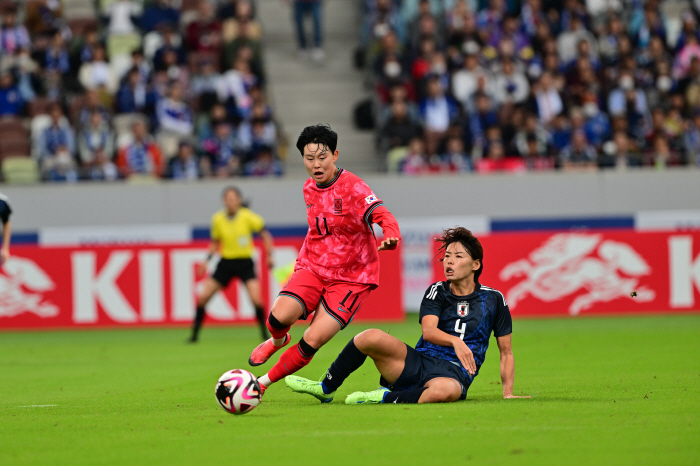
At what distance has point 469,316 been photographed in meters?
6.55

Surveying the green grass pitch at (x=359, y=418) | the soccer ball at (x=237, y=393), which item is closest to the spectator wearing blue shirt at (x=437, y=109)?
the green grass pitch at (x=359, y=418)

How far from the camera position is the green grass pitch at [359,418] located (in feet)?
15.8

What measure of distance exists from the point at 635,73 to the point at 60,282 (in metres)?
12.8

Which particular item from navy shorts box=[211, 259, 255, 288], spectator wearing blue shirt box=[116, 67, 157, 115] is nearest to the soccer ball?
navy shorts box=[211, 259, 255, 288]

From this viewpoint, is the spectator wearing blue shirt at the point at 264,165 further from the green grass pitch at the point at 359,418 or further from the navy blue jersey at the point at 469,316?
the navy blue jersey at the point at 469,316

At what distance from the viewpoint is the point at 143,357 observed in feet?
39.0

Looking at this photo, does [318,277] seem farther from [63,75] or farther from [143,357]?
[63,75]

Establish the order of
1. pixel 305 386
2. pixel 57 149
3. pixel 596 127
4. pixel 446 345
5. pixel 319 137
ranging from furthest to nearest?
pixel 596 127 → pixel 57 149 → pixel 319 137 → pixel 305 386 → pixel 446 345

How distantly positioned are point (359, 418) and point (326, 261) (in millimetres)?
1522

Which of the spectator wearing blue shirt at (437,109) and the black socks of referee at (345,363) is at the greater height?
the spectator wearing blue shirt at (437,109)

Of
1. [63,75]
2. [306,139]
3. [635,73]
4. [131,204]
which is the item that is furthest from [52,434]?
[635,73]

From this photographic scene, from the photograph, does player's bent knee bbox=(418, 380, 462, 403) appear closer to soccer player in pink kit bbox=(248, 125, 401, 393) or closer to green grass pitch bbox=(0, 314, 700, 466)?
green grass pitch bbox=(0, 314, 700, 466)

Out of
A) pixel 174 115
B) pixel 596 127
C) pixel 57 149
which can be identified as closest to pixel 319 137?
pixel 174 115

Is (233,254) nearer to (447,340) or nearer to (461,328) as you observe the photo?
(461,328)
